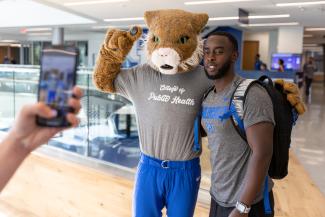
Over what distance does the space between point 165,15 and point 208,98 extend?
53cm

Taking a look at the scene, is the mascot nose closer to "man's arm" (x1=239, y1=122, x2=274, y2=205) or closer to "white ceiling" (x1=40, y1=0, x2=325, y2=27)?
"man's arm" (x1=239, y1=122, x2=274, y2=205)

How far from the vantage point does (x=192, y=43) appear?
1.76m

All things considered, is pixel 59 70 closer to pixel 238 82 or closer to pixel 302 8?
pixel 238 82

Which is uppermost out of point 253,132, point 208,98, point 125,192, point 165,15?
point 165,15

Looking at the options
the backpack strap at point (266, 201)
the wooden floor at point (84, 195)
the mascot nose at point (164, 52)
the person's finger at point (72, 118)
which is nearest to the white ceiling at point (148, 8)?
the wooden floor at point (84, 195)

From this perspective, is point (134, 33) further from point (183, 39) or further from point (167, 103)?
point (167, 103)

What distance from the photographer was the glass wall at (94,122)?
172 inches

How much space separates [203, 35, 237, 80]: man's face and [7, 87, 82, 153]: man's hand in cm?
90

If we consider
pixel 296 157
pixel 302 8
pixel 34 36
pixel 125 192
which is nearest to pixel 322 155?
pixel 296 157

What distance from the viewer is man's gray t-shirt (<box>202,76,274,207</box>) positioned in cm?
141

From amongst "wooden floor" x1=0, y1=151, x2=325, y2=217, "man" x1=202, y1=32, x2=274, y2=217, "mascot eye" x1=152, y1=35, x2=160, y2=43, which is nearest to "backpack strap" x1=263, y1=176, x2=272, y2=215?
"man" x1=202, y1=32, x2=274, y2=217

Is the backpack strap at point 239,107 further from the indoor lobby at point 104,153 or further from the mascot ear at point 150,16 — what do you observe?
the mascot ear at point 150,16

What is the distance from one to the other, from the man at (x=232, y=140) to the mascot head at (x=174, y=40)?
0.20 metres

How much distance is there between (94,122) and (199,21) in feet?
10.0
